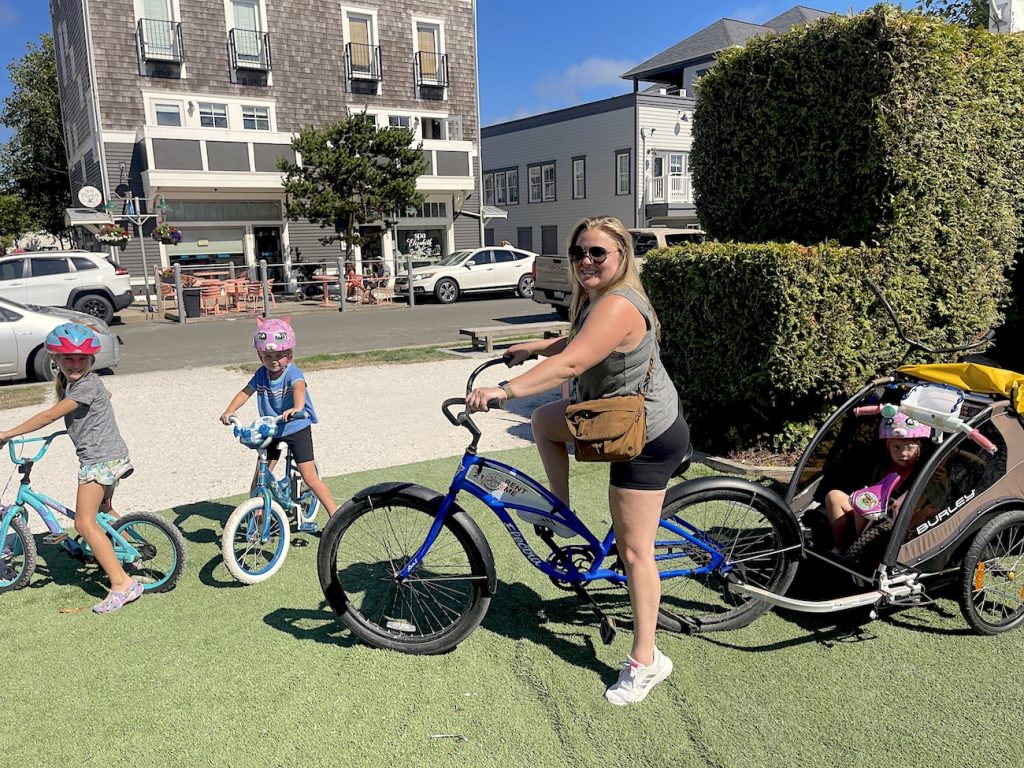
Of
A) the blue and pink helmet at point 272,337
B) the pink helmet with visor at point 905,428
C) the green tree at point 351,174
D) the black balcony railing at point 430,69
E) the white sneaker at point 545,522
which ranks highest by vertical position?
the black balcony railing at point 430,69

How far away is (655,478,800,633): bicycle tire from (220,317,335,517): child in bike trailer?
211 cm

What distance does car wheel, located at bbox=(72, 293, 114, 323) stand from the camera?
55.6 feet

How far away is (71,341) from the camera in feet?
12.0

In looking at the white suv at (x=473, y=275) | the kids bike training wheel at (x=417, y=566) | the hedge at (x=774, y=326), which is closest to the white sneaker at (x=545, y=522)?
the kids bike training wheel at (x=417, y=566)

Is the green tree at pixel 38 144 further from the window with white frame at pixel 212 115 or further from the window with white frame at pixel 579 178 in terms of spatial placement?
the window with white frame at pixel 579 178

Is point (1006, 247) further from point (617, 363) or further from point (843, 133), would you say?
point (617, 363)

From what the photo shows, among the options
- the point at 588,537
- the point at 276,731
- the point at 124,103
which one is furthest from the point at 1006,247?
the point at 124,103

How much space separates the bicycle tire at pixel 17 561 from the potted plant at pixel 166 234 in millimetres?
19221

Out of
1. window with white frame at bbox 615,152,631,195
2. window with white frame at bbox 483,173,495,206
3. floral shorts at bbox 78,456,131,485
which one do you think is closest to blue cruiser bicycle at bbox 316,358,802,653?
floral shorts at bbox 78,456,131,485

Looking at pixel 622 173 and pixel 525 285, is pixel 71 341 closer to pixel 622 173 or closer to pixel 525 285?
pixel 525 285

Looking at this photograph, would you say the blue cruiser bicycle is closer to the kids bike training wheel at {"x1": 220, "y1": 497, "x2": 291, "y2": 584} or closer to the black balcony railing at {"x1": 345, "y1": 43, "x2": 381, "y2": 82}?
the kids bike training wheel at {"x1": 220, "y1": 497, "x2": 291, "y2": 584}

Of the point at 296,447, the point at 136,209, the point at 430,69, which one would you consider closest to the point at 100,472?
the point at 296,447

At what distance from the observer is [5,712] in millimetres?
3084

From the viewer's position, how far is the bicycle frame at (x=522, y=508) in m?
3.29
